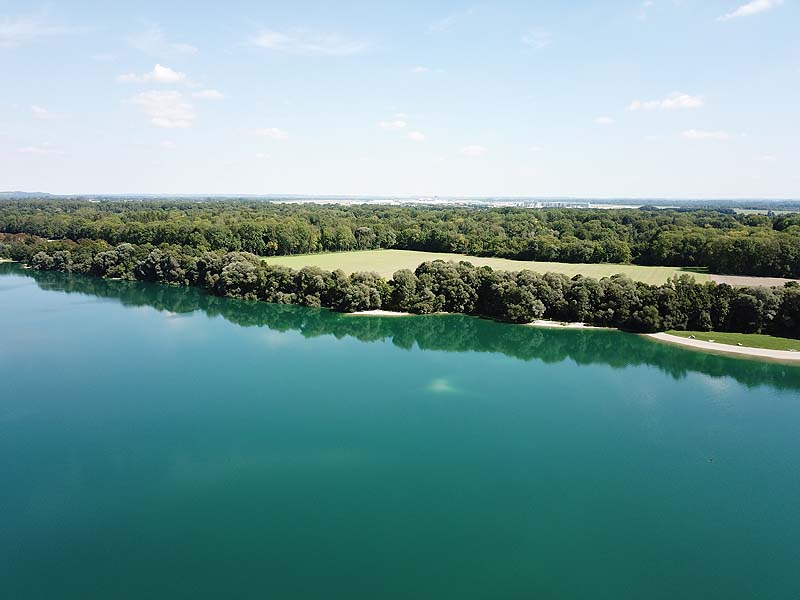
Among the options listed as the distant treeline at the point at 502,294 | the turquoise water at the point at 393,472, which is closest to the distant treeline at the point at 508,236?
the distant treeline at the point at 502,294

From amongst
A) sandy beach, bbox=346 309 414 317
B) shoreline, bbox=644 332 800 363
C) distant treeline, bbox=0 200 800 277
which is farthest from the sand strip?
distant treeline, bbox=0 200 800 277

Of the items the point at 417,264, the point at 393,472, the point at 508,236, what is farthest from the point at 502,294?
the point at 508,236

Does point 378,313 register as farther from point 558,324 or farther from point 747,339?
point 747,339

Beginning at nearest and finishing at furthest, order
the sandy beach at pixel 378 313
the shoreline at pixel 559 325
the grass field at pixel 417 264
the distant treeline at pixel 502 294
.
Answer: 1. the distant treeline at pixel 502 294
2. the shoreline at pixel 559 325
3. the sandy beach at pixel 378 313
4. the grass field at pixel 417 264

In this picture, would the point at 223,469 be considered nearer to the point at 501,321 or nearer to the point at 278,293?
the point at 501,321

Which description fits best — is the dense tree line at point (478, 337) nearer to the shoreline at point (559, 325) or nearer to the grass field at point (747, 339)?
the shoreline at point (559, 325)
